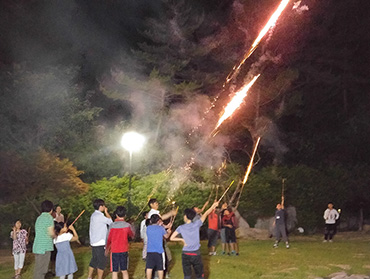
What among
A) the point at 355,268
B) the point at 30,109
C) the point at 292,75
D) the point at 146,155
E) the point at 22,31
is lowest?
the point at 355,268

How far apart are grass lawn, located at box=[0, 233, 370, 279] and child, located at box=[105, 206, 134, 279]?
2.59 metres

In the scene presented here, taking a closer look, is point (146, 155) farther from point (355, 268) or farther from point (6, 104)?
point (355, 268)

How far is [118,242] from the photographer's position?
10.6 meters

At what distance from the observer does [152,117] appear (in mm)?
26266

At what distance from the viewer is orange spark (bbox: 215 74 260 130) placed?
25.8m

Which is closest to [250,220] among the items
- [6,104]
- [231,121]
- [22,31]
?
[231,121]

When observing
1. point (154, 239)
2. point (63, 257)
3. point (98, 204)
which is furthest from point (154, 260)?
point (63, 257)

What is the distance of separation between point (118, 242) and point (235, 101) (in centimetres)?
1649

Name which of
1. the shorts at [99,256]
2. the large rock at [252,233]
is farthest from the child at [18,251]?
the large rock at [252,233]

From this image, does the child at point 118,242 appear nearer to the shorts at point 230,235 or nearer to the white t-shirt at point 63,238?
the white t-shirt at point 63,238

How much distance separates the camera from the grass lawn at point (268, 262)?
13547 millimetres

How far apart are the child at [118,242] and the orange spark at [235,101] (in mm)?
15672

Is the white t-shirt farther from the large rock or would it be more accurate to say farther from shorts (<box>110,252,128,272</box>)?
the large rock

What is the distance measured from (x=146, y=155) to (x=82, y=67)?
7.62m
